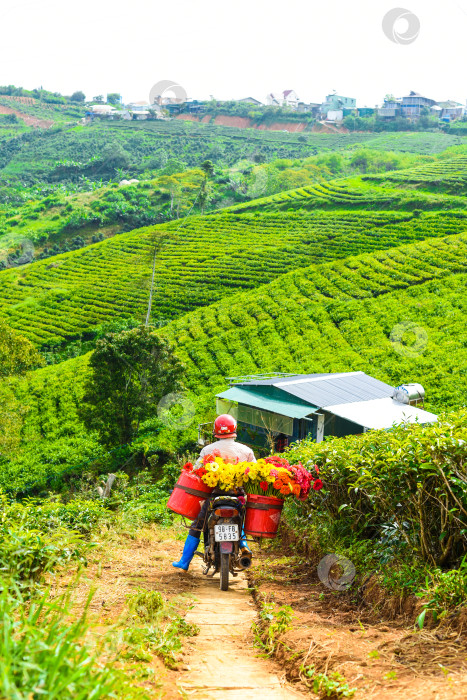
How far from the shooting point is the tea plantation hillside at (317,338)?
22547mm

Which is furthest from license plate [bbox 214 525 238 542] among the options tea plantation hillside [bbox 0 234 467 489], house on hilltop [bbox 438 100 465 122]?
house on hilltop [bbox 438 100 465 122]

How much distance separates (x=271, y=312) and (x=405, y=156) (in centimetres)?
4844

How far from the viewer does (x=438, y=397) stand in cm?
2036

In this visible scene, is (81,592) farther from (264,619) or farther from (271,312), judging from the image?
(271,312)

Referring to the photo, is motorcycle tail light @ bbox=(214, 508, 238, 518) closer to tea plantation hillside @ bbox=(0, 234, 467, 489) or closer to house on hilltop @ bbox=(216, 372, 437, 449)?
house on hilltop @ bbox=(216, 372, 437, 449)

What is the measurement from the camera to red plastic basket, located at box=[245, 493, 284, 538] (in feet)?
14.2

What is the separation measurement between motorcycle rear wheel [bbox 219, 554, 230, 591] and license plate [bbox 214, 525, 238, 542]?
115 mm

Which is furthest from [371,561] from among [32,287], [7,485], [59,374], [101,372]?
[32,287]

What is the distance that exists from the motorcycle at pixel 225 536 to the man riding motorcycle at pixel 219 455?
58 mm

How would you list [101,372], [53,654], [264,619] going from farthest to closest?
[101,372], [264,619], [53,654]

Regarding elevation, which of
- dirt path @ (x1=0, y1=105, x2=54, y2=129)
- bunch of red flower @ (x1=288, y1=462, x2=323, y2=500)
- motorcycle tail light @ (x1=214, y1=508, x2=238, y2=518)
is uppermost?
dirt path @ (x1=0, y1=105, x2=54, y2=129)

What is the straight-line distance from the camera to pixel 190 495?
14.7ft

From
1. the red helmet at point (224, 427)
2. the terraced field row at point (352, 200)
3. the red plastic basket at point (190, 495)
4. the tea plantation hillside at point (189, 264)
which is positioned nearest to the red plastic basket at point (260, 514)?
the red plastic basket at point (190, 495)

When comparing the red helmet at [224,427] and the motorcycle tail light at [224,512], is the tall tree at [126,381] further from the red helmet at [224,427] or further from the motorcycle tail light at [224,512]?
the motorcycle tail light at [224,512]
